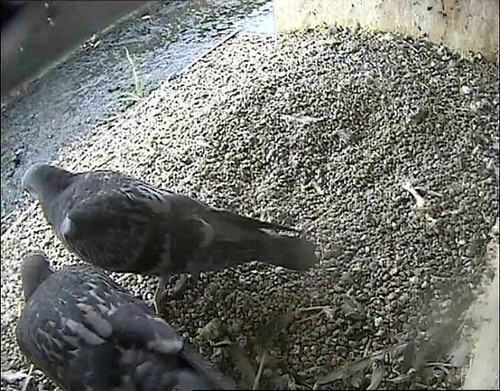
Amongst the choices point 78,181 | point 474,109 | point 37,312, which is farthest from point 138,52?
point 474,109

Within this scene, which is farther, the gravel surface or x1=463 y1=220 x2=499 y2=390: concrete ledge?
the gravel surface

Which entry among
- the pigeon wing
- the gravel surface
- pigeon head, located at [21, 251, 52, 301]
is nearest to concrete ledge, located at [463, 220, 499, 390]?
the gravel surface

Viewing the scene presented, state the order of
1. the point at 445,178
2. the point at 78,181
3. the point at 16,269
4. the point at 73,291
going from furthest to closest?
the point at 16,269 < the point at 78,181 < the point at 73,291 < the point at 445,178

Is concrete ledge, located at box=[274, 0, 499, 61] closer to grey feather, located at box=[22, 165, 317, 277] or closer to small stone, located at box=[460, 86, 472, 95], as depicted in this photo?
small stone, located at box=[460, 86, 472, 95]

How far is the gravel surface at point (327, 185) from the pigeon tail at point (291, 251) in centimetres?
1

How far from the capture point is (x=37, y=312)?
115cm

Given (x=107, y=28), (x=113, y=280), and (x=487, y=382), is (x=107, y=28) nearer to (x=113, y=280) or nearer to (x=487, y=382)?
(x=113, y=280)

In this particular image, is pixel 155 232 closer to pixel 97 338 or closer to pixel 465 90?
pixel 97 338

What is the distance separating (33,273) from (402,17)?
0.74m

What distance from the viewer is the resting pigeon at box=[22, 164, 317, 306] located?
1105mm

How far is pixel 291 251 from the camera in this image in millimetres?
1062

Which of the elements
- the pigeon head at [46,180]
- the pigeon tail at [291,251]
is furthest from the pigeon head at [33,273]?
the pigeon tail at [291,251]

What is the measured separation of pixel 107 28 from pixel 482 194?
0.84 metres

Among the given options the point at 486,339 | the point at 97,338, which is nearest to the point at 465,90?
the point at 486,339
